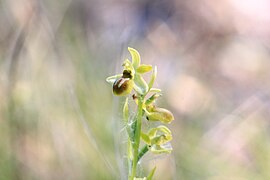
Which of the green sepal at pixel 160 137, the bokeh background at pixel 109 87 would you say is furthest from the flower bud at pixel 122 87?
the bokeh background at pixel 109 87

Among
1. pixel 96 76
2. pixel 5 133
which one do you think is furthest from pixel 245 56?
pixel 5 133

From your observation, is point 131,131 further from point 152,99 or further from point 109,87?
point 109,87

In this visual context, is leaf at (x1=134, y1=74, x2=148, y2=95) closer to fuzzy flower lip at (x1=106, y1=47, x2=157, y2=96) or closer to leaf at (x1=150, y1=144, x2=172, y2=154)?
fuzzy flower lip at (x1=106, y1=47, x2=157, y2=96)

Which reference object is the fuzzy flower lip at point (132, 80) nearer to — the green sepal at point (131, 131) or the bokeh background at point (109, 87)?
the green sepal at point (131, 131)

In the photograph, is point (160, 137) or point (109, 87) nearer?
point (160, 137)

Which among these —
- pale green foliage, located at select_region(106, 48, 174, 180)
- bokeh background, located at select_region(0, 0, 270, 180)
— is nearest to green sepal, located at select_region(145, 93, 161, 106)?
pale green foliage, located at select_region(106, 48, 174, 180)

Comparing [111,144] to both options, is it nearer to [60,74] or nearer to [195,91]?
[60,74]

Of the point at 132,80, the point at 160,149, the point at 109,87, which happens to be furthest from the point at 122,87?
the point at 109,87

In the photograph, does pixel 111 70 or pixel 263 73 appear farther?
pixel 263 73
